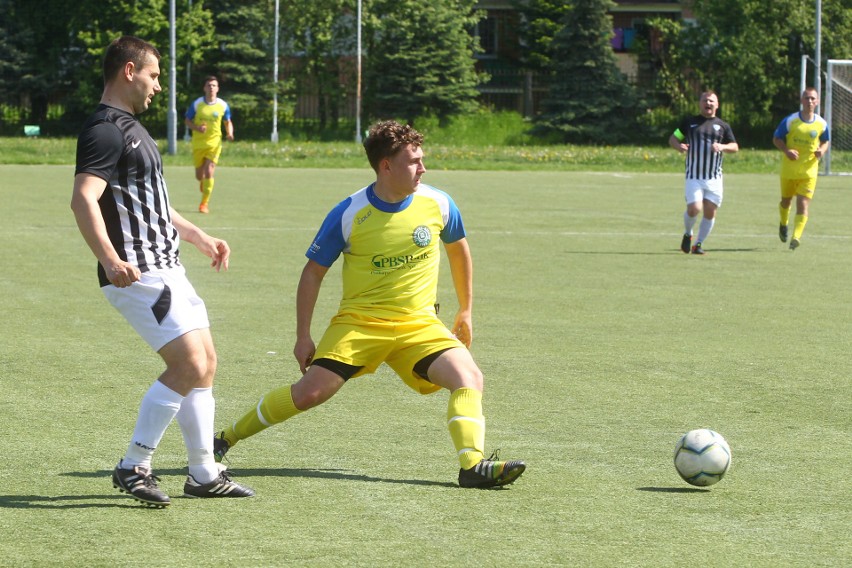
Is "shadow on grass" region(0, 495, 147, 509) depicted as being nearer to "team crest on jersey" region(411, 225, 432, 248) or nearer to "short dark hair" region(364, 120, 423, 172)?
"team crest on jersey" region(411, 225, 432, 248)

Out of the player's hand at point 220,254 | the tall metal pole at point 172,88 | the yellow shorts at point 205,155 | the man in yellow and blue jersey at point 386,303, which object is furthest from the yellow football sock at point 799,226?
the tall metal pole at point 172,88

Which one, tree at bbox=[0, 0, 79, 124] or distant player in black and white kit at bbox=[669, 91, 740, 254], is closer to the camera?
distant player in black and white kit at bbox=[669, 91, 740, 254]

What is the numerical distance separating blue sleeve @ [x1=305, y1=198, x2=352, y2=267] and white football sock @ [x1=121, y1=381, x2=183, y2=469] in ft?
3.52

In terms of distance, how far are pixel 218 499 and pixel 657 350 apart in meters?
5.22

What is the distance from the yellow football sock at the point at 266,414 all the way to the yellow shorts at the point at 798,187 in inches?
565

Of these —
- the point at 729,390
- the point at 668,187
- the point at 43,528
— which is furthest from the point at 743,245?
the point at 43,528

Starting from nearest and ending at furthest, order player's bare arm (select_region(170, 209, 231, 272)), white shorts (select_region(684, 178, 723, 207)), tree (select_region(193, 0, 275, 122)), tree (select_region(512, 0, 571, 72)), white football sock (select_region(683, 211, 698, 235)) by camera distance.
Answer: player's bare arm (select_region(170, 209, 231, 272)), white football sock (select_region(683, 211, 698, 235)), white shorts (select_region(684, 178, 723, 207)), tree (select_region(193, 0, 275, 122)), tree (select_region(512, 0, 571, 72))

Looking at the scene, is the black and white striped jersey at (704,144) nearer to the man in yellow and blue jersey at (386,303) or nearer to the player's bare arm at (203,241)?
the man in yellow and blue jersey at (386,303)

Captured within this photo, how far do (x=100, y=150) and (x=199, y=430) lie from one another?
127cm

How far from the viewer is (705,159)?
19.1 m

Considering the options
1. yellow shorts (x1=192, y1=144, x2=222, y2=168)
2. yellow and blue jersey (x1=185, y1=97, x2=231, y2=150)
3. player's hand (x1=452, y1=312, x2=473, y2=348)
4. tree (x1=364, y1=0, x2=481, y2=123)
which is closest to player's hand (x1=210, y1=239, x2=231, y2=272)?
player's hand (x1=452, y1=312, x2=473, y2=348)

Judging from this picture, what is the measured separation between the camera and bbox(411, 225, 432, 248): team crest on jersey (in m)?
6.64

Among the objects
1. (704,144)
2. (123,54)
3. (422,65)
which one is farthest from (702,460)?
(422,65)

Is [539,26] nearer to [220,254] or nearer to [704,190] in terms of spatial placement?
[704,190]
